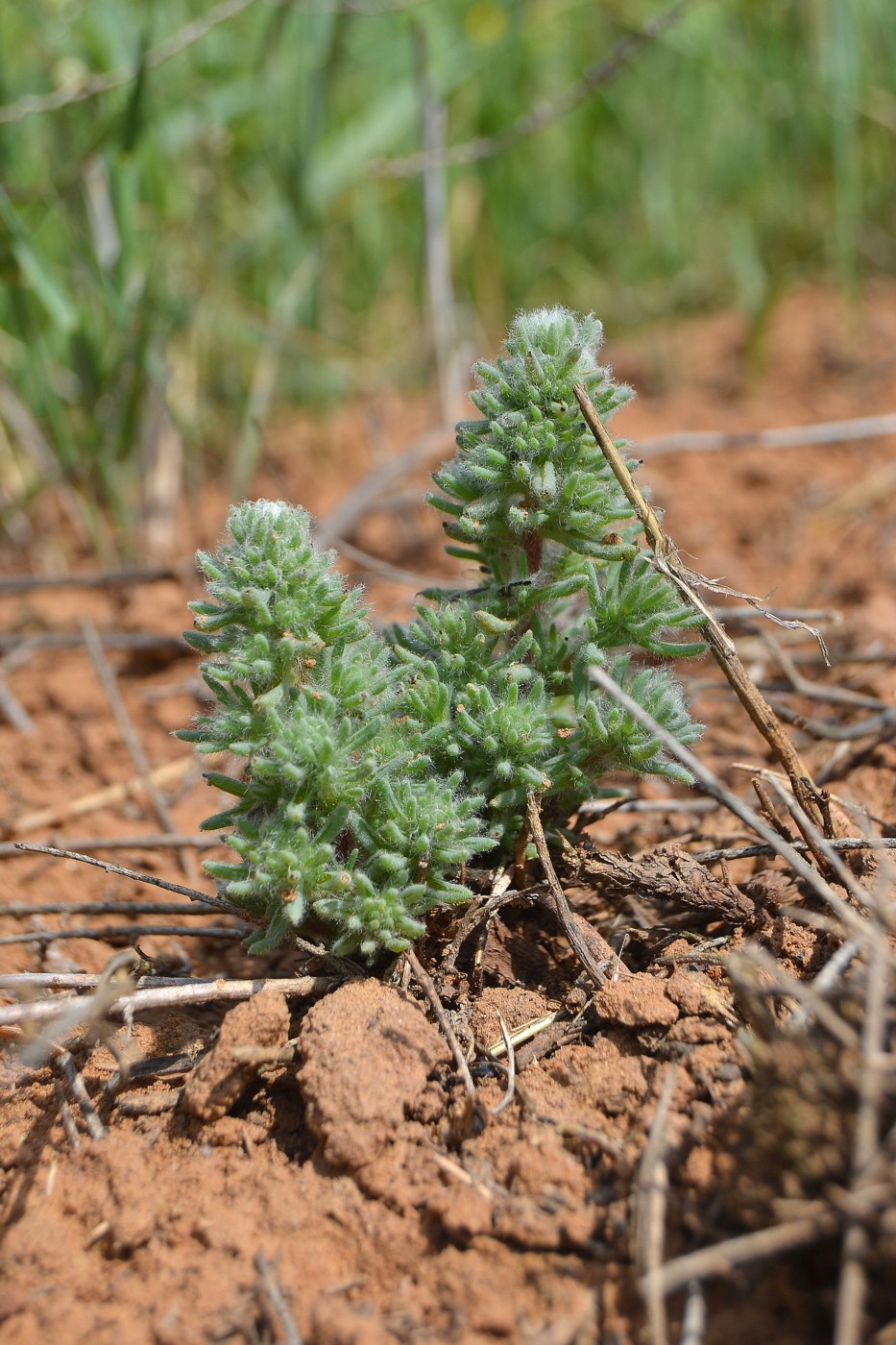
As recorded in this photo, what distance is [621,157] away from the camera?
6.38 meters

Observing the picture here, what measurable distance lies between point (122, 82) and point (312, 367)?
6.85 ft

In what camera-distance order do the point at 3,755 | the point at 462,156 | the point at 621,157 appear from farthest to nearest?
the point at 621,157, the point at 462,156, the point at 3,755

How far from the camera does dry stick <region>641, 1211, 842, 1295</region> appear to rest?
1450 mm

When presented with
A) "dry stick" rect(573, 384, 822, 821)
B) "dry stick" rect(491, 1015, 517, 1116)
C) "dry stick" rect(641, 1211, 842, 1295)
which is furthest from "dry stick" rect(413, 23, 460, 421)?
"dry stick" rect(641, 1211, 842, 1295)

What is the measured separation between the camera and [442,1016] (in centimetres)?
205

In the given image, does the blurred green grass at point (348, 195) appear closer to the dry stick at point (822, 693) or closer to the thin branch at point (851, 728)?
the dry stick at point (822, 693)

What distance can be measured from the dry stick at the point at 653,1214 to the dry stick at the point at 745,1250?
0.06ft

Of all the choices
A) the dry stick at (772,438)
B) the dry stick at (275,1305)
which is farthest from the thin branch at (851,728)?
the dry stick at (772,438)

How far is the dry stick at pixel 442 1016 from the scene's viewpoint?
1.96 meters

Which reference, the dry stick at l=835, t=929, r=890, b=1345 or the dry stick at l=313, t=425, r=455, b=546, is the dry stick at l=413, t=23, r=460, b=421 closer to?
the dry stick at l=313, t=425, r=455, b=546

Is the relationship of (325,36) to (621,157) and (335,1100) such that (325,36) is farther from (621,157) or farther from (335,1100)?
(335,1100)

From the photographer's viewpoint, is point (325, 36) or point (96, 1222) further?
point (325, 36)

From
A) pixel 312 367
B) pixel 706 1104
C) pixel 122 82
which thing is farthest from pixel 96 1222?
pixel 312 367

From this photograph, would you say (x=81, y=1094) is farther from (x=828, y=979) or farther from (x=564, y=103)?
(x=564, y=103)
